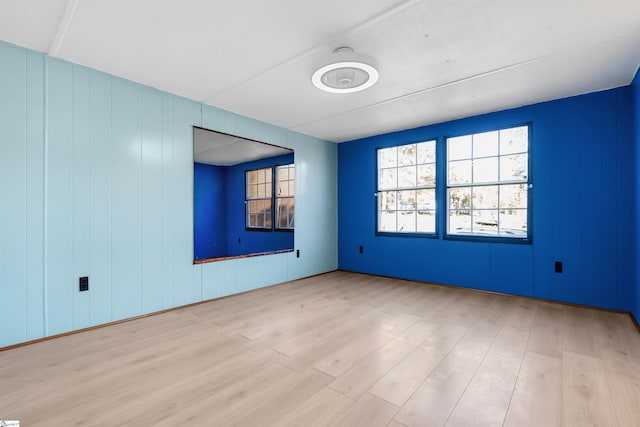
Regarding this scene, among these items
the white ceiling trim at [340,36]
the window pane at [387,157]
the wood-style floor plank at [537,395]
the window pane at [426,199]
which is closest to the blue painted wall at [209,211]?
the white ceiling trim at [340,36]

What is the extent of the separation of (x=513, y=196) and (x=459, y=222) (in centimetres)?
75

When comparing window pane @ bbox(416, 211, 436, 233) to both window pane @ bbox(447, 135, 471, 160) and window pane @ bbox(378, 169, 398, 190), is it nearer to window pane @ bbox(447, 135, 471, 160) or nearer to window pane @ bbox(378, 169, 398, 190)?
window pane @ bbox(378, 169, 398, 190)

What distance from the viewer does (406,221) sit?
186 inches

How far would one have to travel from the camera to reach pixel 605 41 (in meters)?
2.27

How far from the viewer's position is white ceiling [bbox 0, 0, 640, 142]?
192 centimetres

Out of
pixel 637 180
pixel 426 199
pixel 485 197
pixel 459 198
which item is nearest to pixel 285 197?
pixel 426 199

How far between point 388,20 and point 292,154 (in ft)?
9.31

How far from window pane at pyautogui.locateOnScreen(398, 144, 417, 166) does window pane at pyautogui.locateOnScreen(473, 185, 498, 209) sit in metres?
1.06

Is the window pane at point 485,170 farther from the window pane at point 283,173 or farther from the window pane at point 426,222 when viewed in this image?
the window pane at point 283,173

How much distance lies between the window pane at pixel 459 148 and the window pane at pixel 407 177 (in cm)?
59

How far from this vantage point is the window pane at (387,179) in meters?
4.86

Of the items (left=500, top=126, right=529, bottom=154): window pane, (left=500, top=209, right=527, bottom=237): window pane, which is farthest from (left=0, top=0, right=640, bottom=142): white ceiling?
(left=500, top=209, right=527, bottom=237): window pane

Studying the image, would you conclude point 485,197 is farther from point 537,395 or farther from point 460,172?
point 537,395

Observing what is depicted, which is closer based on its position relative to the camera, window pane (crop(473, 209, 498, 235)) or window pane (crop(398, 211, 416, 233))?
window pane (crop(473, 209, 498, 235))
